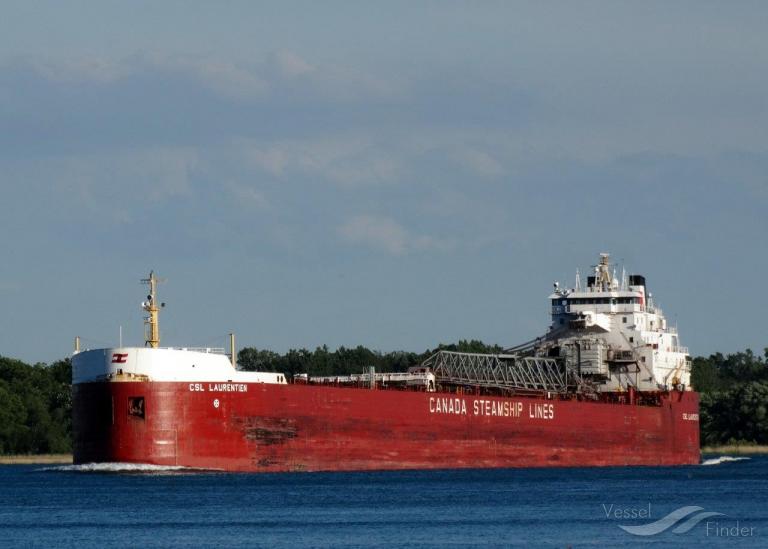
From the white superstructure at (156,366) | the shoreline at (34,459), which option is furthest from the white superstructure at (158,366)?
the shoreline at (34,459)

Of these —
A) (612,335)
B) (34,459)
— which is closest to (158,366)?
(612,335)

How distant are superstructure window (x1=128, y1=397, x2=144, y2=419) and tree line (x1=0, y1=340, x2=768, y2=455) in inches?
1130

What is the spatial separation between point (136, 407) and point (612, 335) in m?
29.1

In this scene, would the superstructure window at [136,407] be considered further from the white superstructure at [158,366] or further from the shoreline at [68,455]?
the shoreline at [68,455]

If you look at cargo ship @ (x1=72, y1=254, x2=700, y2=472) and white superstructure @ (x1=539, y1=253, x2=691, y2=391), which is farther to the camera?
white superstructure @ (x1=539, y1=253, x2=691, y2=391)

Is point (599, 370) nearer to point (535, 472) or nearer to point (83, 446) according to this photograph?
point (535, 472)

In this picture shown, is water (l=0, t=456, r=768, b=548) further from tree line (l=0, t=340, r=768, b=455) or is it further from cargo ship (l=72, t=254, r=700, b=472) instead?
tree line (l=0, t=340, r=768, b=455)

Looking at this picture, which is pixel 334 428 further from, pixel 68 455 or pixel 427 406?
pixel 68 455

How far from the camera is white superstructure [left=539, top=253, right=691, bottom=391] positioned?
269 ft

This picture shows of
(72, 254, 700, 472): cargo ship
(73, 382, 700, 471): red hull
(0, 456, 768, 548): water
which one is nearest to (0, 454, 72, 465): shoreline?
(0, 456, 768, 548): water

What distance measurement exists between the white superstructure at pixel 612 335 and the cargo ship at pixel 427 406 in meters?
0.07

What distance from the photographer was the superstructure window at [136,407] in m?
61.5

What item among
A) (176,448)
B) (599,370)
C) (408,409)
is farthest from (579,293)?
(176,448)

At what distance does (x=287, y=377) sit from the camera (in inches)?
4695
